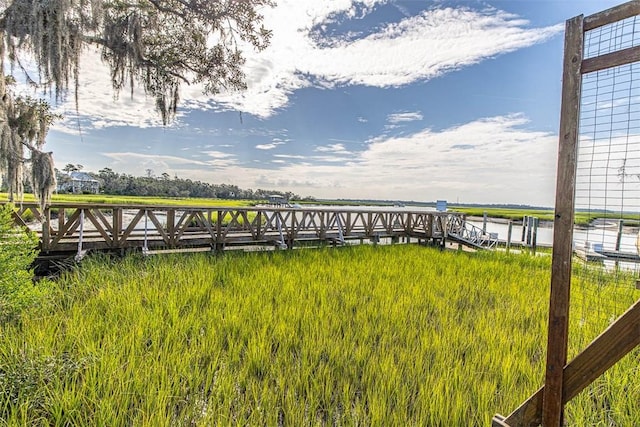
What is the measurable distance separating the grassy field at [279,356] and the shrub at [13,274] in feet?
0.60

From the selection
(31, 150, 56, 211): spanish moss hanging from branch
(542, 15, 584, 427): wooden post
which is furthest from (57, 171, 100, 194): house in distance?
(542, 15, 584, 427): wooden post

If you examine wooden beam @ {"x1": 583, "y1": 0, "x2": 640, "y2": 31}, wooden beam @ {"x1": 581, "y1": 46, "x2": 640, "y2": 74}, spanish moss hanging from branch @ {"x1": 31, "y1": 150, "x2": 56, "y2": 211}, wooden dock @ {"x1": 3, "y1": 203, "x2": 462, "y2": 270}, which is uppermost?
wooden beam @ {"x1": 583, "y1": 0, "x2": 640, "y2": 31}

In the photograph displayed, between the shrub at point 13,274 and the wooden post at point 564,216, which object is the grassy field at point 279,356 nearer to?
the shrub at point 13,274

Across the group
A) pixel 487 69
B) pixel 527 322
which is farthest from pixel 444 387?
pixel 487 69

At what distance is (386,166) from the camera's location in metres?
24.3

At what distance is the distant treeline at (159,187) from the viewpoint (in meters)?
42.6

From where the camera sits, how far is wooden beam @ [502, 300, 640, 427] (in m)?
1.26

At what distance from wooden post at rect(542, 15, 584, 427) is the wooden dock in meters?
7.16

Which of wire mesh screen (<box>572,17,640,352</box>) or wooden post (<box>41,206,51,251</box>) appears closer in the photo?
wire mesh screen (<box>572,17,640,352</box>)

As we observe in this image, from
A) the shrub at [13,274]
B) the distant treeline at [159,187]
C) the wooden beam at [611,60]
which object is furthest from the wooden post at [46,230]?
the distant treeline at [159,187]

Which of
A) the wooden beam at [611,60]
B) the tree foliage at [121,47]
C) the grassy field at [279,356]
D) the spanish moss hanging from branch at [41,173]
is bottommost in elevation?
the grassy field at [279,356]

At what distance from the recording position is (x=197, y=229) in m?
8.88

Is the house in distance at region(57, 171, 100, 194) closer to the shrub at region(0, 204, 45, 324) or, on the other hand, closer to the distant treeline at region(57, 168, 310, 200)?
the distant treeline at region(57, 168, 310, 200)

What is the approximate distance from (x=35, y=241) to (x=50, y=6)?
10.8 feet
